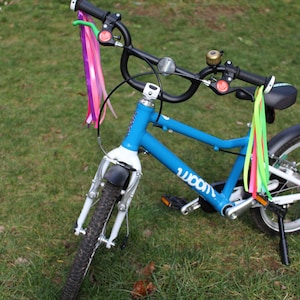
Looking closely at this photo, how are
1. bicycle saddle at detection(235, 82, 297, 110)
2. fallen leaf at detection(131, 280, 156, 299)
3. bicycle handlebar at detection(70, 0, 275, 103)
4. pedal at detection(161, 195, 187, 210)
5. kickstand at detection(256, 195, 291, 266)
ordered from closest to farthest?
bicycle handlebar at detection(70, 0, 275, 103) < bicycle saddle at detection(235, 82, 297, 110) < fallen leaf at detection(131, 280, 156, 299) < kickstand at detection(256, 195, 291, 266) < pedal at detection(161, 195, 187, 210)

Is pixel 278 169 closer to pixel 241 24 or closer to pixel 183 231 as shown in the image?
pixel 183 231

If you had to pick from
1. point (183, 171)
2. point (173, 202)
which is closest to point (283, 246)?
point (173, 202)

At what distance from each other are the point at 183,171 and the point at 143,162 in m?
1.15

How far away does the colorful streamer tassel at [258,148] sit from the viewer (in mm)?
1566

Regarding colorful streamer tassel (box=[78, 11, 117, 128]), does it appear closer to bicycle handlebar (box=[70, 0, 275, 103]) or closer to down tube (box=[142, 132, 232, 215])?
bicycle handlebar (box=[70, 0, 275, 103])

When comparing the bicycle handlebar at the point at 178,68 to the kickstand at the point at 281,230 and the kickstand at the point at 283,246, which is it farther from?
the kickstand at the point at 283,246

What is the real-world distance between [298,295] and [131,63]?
323 centimetres

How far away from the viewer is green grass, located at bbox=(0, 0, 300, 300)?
2.24m

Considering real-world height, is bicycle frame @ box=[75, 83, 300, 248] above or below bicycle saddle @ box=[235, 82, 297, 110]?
below

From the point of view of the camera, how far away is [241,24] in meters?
5.75

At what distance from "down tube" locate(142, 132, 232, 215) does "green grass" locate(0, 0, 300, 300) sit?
1.32ft

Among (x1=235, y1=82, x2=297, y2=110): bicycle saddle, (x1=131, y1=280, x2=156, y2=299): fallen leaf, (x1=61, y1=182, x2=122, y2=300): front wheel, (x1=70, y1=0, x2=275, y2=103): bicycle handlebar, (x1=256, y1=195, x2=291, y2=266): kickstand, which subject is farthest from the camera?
(x1=256, y1=195, x2=291, y2=266): kickstand

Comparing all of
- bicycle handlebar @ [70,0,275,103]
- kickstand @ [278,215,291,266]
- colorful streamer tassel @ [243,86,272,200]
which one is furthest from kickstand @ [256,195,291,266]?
bicycle handlebar @ [70,0,275,103]

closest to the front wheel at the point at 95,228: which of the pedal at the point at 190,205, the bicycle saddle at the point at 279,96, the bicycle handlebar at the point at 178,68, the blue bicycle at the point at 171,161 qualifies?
the blue bicycle at the point at 171,161
